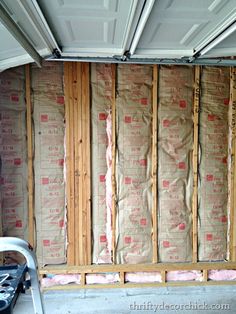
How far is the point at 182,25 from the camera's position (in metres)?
1.96

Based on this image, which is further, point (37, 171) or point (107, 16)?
point (37, 171)

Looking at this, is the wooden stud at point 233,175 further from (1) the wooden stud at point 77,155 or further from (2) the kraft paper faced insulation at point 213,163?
(1) the wooden stud at point 77,155

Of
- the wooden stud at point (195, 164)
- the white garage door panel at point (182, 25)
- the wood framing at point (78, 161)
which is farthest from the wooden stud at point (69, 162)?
the wooden stud at point (195, 164)

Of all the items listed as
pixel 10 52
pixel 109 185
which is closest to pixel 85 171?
pixel 109 185

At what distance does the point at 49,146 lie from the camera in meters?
2.75

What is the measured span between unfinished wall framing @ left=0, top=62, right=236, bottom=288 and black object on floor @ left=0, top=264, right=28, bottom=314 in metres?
1.36

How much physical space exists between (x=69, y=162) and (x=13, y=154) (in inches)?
22.7

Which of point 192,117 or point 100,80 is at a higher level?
point 100,80

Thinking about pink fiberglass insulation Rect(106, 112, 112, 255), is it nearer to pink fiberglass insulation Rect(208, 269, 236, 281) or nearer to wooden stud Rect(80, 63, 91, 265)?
wooden stud Rect(80, 63, 91, 265)

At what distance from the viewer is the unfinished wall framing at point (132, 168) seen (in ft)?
9.01

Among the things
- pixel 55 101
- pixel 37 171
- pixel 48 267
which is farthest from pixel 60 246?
pixel 55 101

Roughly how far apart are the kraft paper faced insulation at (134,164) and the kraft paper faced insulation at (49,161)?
603 mm

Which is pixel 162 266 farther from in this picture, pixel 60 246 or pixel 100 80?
pixel 100 80

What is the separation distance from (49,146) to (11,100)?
23.7 inches
